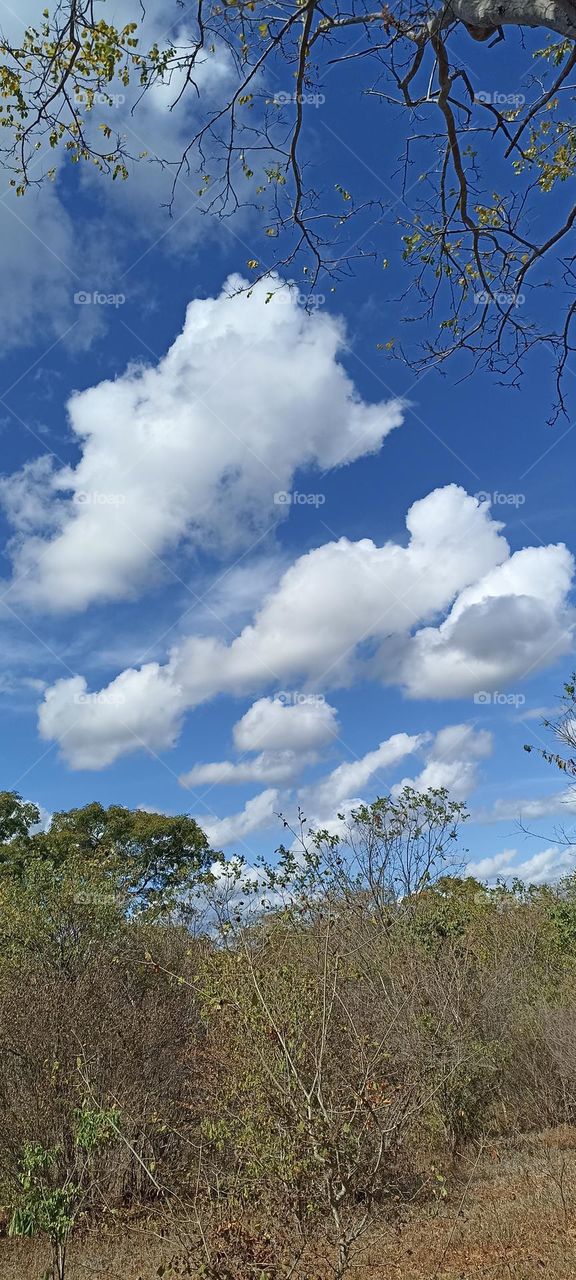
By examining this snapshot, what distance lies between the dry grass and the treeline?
0.35m

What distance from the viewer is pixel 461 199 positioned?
6.00 metres

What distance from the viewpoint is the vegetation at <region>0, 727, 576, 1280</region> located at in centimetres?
558

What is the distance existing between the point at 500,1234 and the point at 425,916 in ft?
26.6

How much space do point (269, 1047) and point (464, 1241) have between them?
154 inches

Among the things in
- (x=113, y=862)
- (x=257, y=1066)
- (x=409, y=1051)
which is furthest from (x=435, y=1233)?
(x=113, y=862)

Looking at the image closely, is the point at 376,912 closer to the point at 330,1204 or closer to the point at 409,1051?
the point at 409,1051

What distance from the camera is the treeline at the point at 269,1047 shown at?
5574 mm
